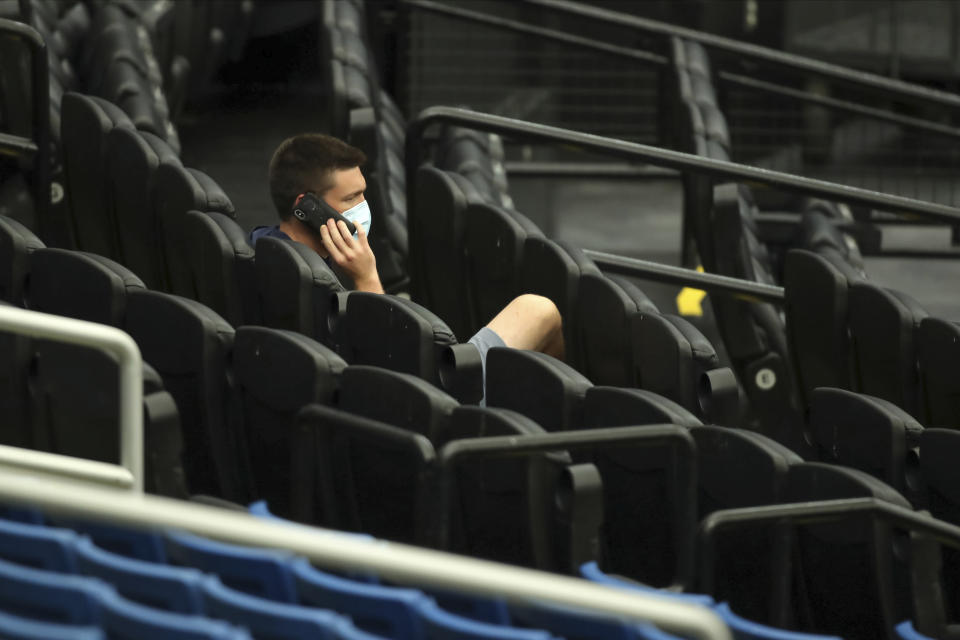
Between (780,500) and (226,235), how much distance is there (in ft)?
1.67

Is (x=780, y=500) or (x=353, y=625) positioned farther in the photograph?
(x=780, y=500)

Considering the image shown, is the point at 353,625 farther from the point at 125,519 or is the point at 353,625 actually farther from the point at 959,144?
the point at 959,144


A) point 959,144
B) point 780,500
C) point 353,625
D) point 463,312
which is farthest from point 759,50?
point 353,625

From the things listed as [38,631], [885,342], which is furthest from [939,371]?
[38,631]

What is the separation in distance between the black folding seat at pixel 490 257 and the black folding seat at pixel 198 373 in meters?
0.39

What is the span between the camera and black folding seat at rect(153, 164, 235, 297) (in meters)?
1.38

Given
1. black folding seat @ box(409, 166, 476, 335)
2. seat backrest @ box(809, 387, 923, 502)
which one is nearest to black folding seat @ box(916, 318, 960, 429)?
seat backrest @ box(809, 387, 923, 502)

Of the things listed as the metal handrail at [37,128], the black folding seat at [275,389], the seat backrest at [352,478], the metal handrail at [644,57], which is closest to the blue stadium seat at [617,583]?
the seat backrest at [352,478]

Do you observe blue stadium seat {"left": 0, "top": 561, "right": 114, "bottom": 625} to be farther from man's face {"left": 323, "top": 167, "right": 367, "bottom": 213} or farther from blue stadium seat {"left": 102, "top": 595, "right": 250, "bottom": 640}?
man's face {"left": 323, "top": 167, "right": 367, "bottom": 213}

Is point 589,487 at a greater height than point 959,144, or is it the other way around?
point 589,487

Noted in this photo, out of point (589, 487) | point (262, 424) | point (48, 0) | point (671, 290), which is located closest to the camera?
point (589, 487)

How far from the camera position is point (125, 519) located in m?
0.66

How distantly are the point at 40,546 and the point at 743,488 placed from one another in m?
0.46

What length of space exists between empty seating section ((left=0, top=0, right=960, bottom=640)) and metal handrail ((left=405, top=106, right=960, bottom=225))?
167 mm
